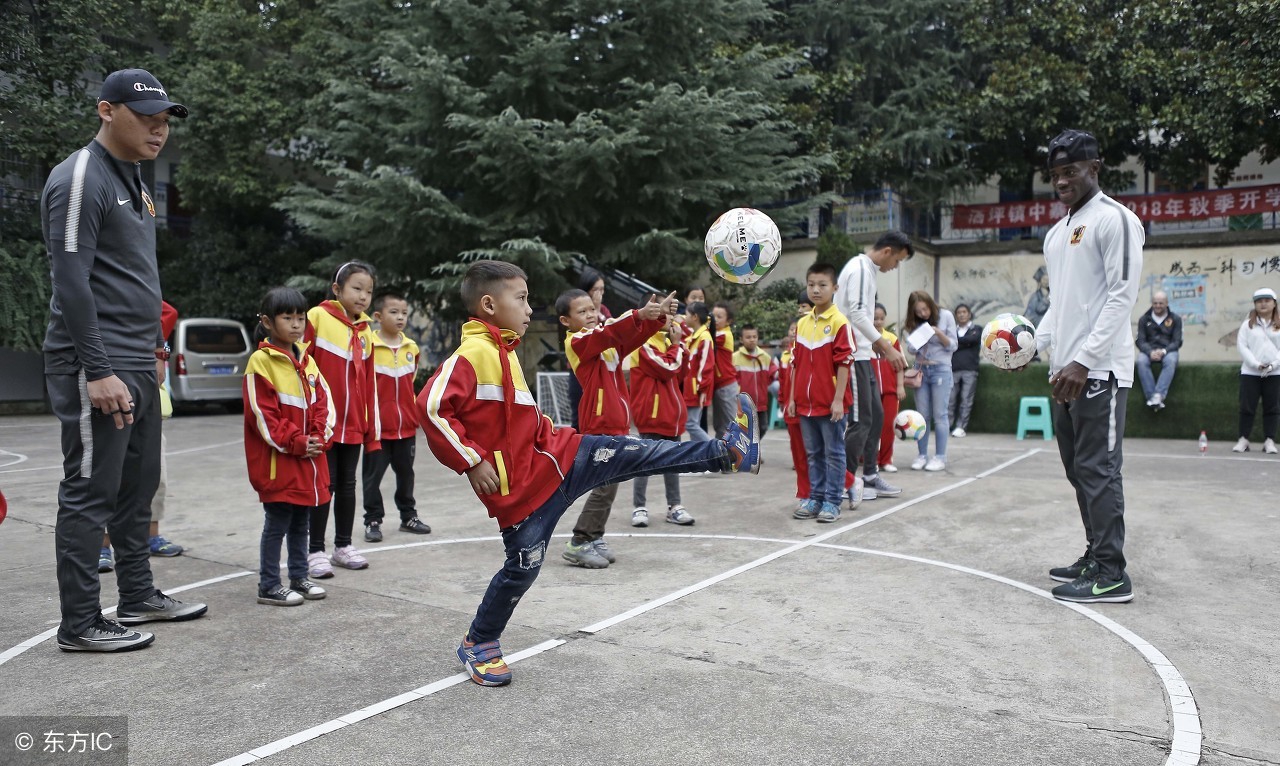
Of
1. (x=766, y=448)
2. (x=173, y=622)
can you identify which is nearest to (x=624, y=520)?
(x=173, y=622)

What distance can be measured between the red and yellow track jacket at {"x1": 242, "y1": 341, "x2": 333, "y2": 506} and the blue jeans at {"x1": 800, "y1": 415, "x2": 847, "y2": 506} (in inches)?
140

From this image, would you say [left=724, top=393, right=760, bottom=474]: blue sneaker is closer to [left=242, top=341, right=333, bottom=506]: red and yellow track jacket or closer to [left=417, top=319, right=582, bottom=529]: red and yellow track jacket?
[left=417, top=319, right=582, bottom=529]: red and yellow track jacket

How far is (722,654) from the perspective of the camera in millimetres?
3775

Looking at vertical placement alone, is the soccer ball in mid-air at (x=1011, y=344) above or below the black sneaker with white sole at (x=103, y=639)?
above

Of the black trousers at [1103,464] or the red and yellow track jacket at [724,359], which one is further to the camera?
the red and yellow track jacket at [724,359]

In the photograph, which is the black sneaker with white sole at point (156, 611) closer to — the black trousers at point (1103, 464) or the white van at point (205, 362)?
the black trousers at point (1103, 464)

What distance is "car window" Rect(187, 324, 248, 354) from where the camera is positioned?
1870 cm

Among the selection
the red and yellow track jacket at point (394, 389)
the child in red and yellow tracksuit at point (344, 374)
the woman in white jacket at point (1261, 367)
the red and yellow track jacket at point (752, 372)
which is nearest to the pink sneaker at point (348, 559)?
the child in red and yellow tracksuit at point (344, 374)

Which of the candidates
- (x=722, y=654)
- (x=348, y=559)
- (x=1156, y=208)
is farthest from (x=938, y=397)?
(x=1156, y=208)

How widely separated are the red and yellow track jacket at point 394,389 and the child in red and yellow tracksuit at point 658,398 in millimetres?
1569

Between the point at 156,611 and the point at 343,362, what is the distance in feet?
5.86

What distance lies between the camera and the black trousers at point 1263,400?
11.0 m

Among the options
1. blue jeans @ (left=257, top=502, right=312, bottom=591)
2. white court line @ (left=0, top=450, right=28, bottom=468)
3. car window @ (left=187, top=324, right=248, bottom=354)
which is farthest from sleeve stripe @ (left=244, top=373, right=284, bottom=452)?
car window @ (left=187, top=324, right=248, bottom=354)

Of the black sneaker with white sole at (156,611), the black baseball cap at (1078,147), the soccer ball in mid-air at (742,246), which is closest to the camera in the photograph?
the black sneaker with white sole at (156,611)
